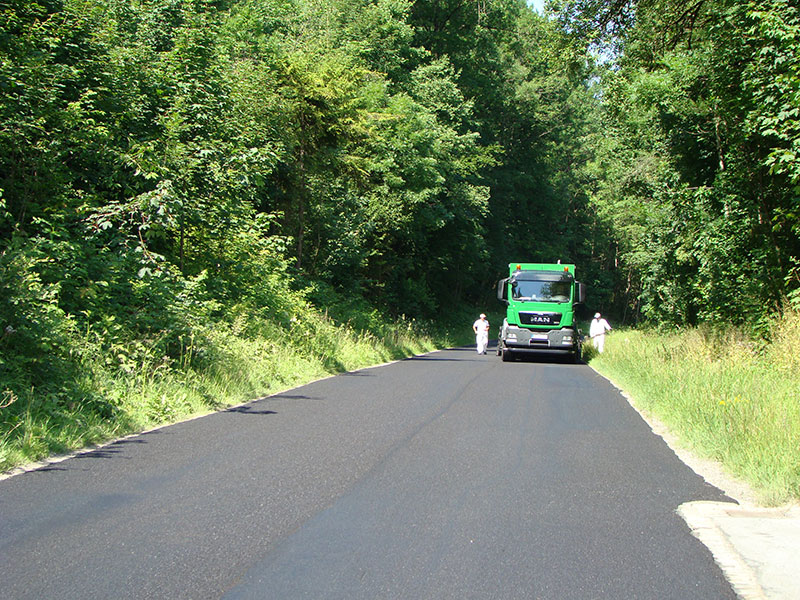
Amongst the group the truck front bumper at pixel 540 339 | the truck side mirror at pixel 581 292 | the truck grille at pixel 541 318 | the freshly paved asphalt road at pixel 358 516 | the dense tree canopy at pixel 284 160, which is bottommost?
the freshly paved asphalt road at pixel 358 516

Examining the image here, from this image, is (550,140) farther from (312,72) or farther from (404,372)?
(404,372)

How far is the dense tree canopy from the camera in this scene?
1216 cm

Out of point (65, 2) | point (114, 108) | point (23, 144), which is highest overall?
point (65, 2)

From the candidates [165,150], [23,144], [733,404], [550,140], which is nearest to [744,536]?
[733,404]

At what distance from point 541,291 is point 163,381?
→ 1818 cm

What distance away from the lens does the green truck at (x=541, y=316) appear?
89.6ft

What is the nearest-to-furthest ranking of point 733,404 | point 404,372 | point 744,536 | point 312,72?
point 744,536 < point 733,404 < point 404,372 < point 312,72

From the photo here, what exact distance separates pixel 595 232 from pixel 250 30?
5369 cm

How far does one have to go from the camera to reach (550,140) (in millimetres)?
62156

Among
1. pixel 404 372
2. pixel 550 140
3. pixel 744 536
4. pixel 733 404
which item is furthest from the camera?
pixel 550 140

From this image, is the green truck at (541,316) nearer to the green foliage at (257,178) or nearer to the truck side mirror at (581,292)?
the truck side mirror at (581,292)

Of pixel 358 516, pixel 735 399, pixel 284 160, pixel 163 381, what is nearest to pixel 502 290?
pixel 284 160

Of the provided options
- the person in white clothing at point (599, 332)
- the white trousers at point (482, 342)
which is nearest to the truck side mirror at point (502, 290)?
the person in white clothing at point (599, 332)

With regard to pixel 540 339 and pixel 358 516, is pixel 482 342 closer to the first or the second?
pixel 540 339
